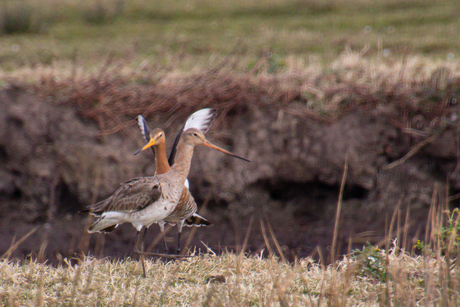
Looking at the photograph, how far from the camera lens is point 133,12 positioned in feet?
47.1

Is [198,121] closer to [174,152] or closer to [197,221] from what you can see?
[174,152]

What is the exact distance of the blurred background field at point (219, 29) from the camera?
905 cm

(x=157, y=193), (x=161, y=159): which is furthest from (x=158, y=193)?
(x=161, y=159)

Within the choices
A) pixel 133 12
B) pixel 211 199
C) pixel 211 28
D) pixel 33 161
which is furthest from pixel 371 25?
pixel 33 161

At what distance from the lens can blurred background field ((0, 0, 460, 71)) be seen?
905cm

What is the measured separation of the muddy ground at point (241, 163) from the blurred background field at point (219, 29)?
5.65 feet

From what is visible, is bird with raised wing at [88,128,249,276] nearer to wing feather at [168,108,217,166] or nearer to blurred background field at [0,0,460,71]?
wing feather at [168,108,217,166]

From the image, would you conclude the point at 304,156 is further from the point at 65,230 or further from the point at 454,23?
the point at 454,23

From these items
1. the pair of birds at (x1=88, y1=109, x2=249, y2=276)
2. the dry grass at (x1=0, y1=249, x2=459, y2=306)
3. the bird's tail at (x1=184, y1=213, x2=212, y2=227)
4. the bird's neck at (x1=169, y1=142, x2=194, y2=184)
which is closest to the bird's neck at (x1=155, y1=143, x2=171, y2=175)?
the pair of birds at (x1=88, y1=109, x2=249, y2=276)

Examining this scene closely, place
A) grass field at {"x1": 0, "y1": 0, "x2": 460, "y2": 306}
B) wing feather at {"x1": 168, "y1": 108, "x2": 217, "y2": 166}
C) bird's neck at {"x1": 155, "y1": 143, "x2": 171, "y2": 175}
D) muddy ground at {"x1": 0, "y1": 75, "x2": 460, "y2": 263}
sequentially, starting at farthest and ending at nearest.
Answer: muddy ground at {"x1": 0, "y1": 75, "x2": 460, "y2": 263} → wing feather at {"x1": 168, "y1": 108, "x2": 217, "y2": 166} → bird's neck at {"x1": 155, "y1": 143, "x2": 171, "y2": 175} → grass field at {"x1": 0, "y1": 0, "x2": 460, "y2": 306}

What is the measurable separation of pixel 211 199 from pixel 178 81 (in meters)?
1.53

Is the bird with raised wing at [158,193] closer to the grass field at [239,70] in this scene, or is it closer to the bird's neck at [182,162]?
the bird's neck at [182,162]

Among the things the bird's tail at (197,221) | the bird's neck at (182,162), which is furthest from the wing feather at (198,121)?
the bird's tail at (197,221)

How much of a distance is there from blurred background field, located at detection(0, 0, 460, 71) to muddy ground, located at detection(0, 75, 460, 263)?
5.65 ft
